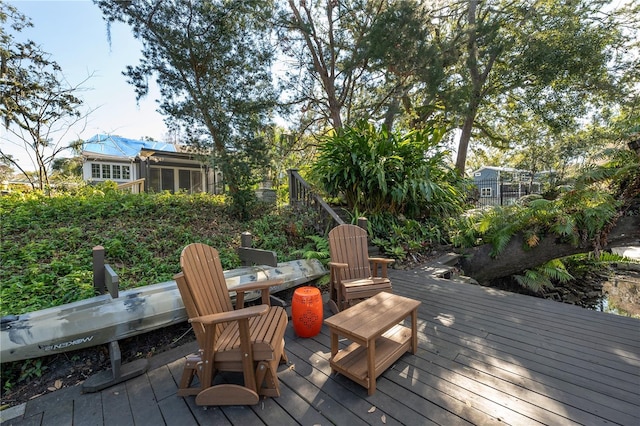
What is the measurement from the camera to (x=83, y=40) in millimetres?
5023

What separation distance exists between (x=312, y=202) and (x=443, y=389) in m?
3.94

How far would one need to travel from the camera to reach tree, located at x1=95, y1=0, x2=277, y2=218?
475 cm

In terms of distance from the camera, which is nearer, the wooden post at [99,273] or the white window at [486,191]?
the wooden post at [99,273]

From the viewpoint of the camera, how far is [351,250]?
3172mm

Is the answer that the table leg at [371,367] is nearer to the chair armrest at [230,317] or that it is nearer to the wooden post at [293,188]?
the chair armrest at [230,317]

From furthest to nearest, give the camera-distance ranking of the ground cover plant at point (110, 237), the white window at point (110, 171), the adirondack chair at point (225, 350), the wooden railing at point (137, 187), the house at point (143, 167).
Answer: the white window at point (110, 171), the house at point (143, 167), the wooden railing at point (137, 187), the ground cover plant at point (110, 237), the adirondack chair at point (225, 350)

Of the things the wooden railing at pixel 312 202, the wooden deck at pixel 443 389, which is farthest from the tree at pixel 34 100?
the wooden deck at pixel 443 389

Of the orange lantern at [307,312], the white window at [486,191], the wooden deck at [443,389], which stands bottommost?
the wooden deck at [443,389]

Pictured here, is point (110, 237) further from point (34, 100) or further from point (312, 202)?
point (34, 100)


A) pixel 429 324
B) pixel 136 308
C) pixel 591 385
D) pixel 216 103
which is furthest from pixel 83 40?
pixel 591 385

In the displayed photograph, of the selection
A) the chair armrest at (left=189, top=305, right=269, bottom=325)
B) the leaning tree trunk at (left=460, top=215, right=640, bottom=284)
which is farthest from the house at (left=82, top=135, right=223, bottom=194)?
the chair armrest at (left=189, top=305, right=269, bottom=325)

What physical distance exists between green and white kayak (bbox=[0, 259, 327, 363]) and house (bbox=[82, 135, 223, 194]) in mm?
8641

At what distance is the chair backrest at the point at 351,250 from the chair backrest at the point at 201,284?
1.31 metres

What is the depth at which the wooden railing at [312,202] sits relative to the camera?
481 cm
